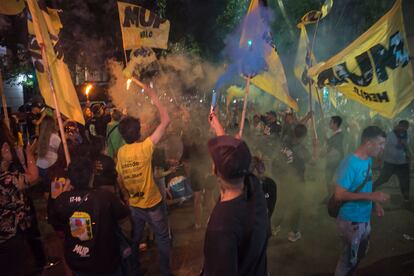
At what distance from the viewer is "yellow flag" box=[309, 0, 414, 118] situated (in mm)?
4902

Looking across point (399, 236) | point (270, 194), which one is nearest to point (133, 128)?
point (270, 194)

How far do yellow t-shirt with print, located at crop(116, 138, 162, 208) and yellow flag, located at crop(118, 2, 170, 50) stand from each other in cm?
297

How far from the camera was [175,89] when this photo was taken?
14320 millimetres

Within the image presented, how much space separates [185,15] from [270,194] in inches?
633

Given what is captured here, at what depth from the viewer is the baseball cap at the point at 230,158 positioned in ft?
6.87

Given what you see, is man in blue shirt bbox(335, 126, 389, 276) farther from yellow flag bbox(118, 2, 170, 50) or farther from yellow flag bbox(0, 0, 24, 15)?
yellow flag bbox(0, 0, 24, 15)

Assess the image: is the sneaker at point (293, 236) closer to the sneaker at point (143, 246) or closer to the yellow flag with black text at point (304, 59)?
the sneaker at point (143, 246)

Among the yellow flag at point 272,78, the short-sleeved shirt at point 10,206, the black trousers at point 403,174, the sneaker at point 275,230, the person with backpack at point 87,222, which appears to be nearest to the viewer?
the person with backpack at point 87,222

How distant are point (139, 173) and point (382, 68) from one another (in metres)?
3.66

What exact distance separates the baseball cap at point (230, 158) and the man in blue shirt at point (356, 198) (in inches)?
78.4

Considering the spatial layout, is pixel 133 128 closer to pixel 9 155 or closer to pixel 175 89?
pixel 9 155

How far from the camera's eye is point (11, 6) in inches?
221

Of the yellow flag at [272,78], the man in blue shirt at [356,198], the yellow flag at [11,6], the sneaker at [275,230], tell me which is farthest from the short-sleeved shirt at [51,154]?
the man in blue shirt at [356,198]

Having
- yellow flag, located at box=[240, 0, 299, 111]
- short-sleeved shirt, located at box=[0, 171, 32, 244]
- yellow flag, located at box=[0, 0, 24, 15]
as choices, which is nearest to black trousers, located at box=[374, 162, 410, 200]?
yellow flag, located at box=[240, 0, 299, 111]
